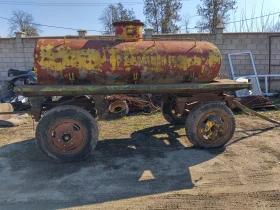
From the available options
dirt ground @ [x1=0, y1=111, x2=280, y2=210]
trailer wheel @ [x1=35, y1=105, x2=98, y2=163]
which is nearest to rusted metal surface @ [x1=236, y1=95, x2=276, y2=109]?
dirt ground @ [x1=0, y1=111, x2=280, y2=210]

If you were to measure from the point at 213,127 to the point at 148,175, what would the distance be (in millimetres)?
1701

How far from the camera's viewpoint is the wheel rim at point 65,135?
4.41m

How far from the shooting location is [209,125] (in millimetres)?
4945

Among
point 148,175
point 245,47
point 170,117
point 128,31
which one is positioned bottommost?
point 148,175

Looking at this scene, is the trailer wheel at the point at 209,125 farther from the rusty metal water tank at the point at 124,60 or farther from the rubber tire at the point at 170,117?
the rubber tire at the point at 170,117

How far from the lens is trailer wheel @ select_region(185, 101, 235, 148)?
491 cm

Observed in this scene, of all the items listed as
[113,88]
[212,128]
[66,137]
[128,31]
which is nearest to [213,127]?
[212,128]

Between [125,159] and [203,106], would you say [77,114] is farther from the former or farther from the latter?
[203,106]

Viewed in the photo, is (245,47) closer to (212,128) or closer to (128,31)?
(212,128)

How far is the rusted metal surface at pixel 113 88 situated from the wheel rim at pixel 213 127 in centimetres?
55

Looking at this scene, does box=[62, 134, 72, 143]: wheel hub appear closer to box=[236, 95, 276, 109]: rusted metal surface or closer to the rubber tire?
the rubber tire

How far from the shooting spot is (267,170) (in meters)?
4.18

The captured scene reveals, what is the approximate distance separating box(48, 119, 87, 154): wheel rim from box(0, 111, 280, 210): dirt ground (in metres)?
0.31

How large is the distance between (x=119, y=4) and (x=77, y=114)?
28.2 meters
